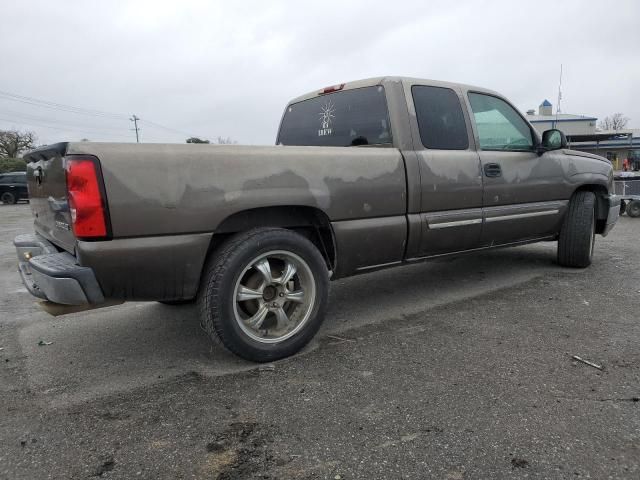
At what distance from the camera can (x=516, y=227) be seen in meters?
4.34

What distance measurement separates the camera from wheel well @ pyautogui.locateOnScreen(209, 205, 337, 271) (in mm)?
2857

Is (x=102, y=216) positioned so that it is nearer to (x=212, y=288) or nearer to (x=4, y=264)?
(x=212, y=288)

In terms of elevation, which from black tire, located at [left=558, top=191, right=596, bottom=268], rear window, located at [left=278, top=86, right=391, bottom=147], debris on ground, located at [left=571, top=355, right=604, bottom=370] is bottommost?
debris on ground, located at [left=571, top=355, right=604, bottom=370]

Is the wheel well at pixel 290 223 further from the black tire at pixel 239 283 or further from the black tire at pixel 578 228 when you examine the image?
the black tire at pixel 578 228

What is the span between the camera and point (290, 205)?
9.71 feet

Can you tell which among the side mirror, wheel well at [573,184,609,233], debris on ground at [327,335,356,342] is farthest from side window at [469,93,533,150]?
debris on ground at [327,335,356,342]

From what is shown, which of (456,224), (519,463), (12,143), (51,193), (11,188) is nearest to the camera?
(519,463)

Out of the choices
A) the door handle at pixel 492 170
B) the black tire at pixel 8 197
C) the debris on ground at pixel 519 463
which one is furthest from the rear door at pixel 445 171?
the black tire at pixel 8 197

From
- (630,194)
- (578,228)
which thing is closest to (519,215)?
(578,228)

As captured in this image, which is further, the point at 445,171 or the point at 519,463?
the point at 445,171

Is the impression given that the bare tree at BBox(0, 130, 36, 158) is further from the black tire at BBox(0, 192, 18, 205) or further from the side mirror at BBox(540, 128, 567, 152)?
the side mirror at BBox(540, 128, 567, 152)

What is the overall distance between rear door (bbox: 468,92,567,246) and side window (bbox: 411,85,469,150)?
205 millimetres

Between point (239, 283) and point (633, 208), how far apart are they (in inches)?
424

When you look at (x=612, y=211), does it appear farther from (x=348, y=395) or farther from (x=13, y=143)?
(x=13, y=143)
